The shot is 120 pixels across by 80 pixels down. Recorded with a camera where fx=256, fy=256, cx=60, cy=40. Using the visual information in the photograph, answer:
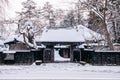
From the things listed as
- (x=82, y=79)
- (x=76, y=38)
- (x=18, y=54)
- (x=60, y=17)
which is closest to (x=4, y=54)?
(x=18, y=54)

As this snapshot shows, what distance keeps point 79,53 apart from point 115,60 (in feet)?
17.3

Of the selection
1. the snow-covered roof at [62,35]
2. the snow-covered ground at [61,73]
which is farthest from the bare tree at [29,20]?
the snow-covered ground at [61,73]

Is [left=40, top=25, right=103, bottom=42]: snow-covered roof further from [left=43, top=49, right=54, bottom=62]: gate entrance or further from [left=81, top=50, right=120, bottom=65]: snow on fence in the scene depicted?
[left=81, top=50, right=120, bottom=65]: snow on fence

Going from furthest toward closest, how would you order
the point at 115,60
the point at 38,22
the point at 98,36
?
the point at 38,22 → the point at 98,36 → the point at 115,60

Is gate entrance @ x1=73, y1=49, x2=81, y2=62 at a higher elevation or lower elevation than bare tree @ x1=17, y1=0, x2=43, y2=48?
lower

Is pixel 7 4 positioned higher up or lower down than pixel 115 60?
higher up

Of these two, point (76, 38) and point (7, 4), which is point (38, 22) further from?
point (7, 4)

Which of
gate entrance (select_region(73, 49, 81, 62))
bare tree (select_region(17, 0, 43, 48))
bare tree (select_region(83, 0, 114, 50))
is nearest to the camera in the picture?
gate entrance (select_region(73, 49, 81, 62))


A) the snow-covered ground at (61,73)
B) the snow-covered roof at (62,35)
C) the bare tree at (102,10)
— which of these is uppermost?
the bare tree at (102,10)

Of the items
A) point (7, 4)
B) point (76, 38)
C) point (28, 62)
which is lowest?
point (28, 62)

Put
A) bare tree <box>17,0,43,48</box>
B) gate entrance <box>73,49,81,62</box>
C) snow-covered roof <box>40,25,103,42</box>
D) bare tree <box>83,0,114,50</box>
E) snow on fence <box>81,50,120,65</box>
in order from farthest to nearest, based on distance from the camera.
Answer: bare tree <box>17,0,43,48</box> → bare tree <box>83,0,114,50</box> → gate entrance <box>73,49,81,62</box> → snow-covered roof <box>40,25,103,42</box> → snow on fence <box>81,50,120,65</box>

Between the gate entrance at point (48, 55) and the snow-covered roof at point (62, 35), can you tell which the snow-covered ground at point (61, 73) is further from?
the gate entrance at point (48, 55)

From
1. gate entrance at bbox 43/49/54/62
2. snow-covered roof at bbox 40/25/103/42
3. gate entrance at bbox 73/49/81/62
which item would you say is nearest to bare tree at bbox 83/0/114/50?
snow-covered roof at bbox 40/25/103/42

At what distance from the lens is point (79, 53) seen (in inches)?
1294
